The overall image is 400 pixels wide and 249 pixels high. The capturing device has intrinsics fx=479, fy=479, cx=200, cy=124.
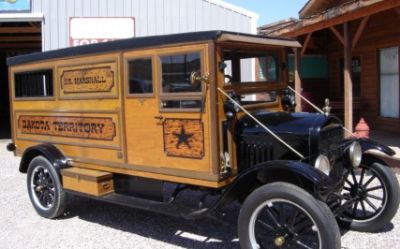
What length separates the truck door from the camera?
4.30 metres

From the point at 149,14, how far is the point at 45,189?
7908 mm

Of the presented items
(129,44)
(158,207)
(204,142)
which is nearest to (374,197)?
(204,142)

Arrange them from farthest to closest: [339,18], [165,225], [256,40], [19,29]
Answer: [19,29], [339,18], [165,225], [256,40]

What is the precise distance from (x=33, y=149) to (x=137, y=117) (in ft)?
6.22

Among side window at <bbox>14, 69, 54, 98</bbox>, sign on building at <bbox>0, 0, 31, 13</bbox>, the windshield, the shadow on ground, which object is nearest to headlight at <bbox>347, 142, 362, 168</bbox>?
the windshield

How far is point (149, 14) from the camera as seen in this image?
12.9 m

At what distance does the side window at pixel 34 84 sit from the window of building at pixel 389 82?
330 inches

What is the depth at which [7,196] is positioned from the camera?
23.4 ft

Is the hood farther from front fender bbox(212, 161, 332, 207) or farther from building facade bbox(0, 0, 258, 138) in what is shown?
building facade bbox(0, 0, 258, 138)

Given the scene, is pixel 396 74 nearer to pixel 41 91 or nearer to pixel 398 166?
pixel 398 166

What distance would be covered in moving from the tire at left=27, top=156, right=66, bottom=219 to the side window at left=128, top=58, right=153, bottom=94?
166cm

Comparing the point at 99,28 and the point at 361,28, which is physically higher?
the point at 99,28

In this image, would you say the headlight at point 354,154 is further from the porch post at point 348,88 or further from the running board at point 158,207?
the porch post at point 348,88

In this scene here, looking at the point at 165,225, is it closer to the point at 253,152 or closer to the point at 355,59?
the point at 253,152
